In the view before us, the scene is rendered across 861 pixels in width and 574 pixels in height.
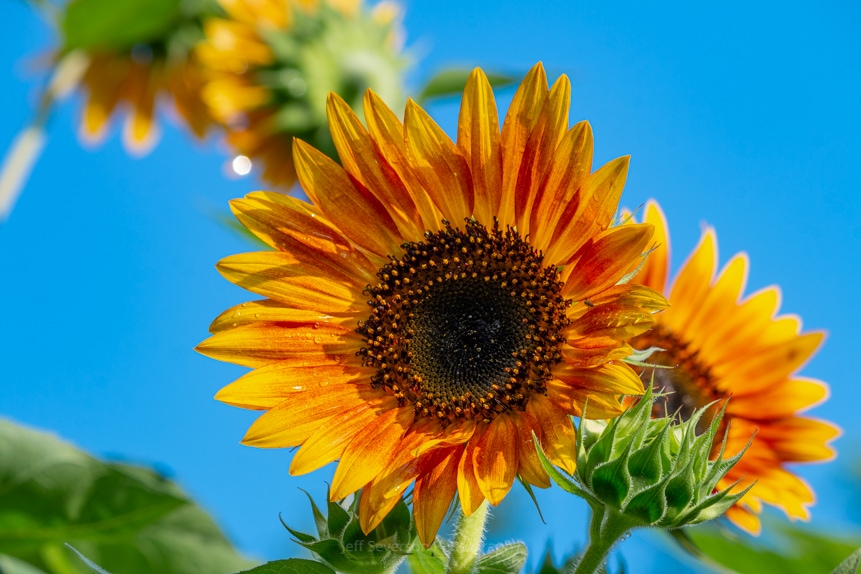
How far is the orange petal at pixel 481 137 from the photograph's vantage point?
1604 millimetres

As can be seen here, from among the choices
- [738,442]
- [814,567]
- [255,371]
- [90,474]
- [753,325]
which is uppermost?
[753,325]

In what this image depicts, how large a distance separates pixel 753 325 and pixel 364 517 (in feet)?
3.67

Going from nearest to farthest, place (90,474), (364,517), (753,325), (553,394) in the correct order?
(364,517)
(553,394)
(90,474)
(753,325)

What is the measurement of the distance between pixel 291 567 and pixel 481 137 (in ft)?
2.52

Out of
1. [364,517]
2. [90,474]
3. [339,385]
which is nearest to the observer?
[364,517]

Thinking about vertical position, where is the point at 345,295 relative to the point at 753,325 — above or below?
below

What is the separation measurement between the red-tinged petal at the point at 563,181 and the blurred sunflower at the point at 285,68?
2073mm

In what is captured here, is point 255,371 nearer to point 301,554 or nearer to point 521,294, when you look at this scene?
point 301,554

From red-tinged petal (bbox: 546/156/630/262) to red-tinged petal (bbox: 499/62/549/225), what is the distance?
0.41 ft

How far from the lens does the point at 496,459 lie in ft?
4.87

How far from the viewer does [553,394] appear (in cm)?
157

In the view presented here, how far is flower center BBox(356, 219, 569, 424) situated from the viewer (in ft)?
5.65

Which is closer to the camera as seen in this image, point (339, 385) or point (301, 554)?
point (301, 554)

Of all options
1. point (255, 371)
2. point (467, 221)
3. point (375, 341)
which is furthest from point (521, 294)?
point (255, 371)
